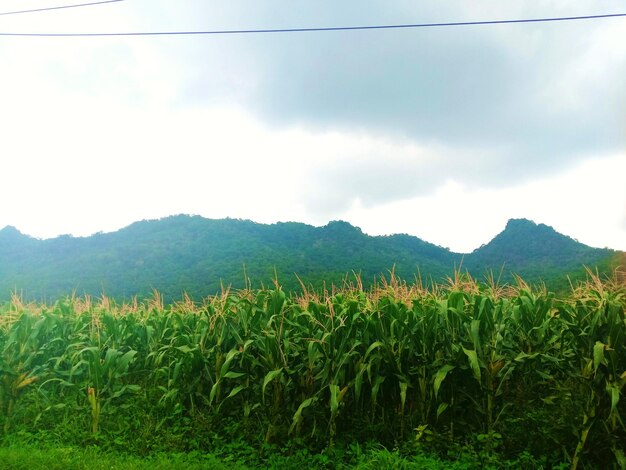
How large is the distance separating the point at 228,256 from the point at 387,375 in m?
25.9

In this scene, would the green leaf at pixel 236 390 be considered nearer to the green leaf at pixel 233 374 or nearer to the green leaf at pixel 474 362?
the green leaf at pixel 233 374

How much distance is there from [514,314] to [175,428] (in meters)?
3.84

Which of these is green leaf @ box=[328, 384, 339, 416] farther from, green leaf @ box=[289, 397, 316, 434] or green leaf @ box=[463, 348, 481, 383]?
green leaf @ box=[463, 348, 481, 383]

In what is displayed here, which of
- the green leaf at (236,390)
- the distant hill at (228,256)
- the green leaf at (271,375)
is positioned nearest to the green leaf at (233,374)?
the green leaf at (236,390)

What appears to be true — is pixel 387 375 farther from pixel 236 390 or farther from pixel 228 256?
pixel 228 256

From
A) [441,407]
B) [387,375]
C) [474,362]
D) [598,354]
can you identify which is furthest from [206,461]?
[598,354]

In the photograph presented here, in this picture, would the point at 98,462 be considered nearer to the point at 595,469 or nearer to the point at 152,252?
the point at 595,469

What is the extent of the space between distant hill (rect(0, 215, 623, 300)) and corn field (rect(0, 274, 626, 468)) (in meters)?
15.6

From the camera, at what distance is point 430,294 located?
634cm

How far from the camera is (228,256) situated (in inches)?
1206

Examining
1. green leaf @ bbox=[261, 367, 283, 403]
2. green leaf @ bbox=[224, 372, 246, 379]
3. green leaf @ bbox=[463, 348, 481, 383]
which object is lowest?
green leaf @ bbox=[224, 372, 246, 379]

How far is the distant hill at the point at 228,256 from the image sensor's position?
25422 millimetres

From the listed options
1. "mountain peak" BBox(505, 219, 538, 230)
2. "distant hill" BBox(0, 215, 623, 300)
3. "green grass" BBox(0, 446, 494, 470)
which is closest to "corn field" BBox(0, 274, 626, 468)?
"green grass" BBox(0, 446, 494, 470)

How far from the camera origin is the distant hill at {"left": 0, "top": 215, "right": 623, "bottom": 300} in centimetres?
2542
